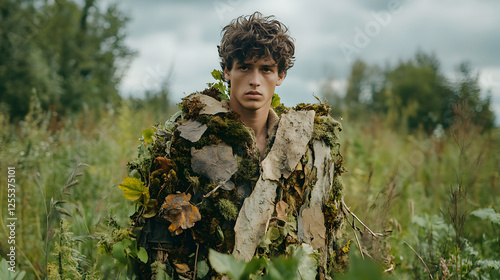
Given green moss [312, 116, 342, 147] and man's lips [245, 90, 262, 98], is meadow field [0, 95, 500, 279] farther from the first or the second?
man's lips [245, 90, 262, 98]

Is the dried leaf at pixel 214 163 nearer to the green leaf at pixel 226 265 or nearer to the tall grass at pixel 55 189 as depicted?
the tall grass at pixel 55 189

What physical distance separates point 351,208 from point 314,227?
6.50 ft

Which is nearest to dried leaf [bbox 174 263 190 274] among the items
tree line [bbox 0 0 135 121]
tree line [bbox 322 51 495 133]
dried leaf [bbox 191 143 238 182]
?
dried leaf [bbox 191 143 238 182]

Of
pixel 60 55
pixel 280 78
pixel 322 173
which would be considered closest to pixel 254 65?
pixel 280 78

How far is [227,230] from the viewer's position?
77.1 inches

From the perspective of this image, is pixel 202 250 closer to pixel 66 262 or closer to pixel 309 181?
pixel 309 181

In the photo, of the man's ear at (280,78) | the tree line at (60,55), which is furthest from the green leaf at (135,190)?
the tree line at (60,55)

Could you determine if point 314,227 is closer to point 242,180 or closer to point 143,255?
point 242,180

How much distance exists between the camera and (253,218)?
193 cm

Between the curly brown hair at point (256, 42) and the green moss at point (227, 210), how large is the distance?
0.87 metres

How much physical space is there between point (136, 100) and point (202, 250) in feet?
19.7

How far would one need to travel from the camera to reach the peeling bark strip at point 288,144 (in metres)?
2.03

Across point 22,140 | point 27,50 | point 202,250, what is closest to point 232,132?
point 202,250

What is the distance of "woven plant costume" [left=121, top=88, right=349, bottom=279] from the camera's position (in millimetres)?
1907
